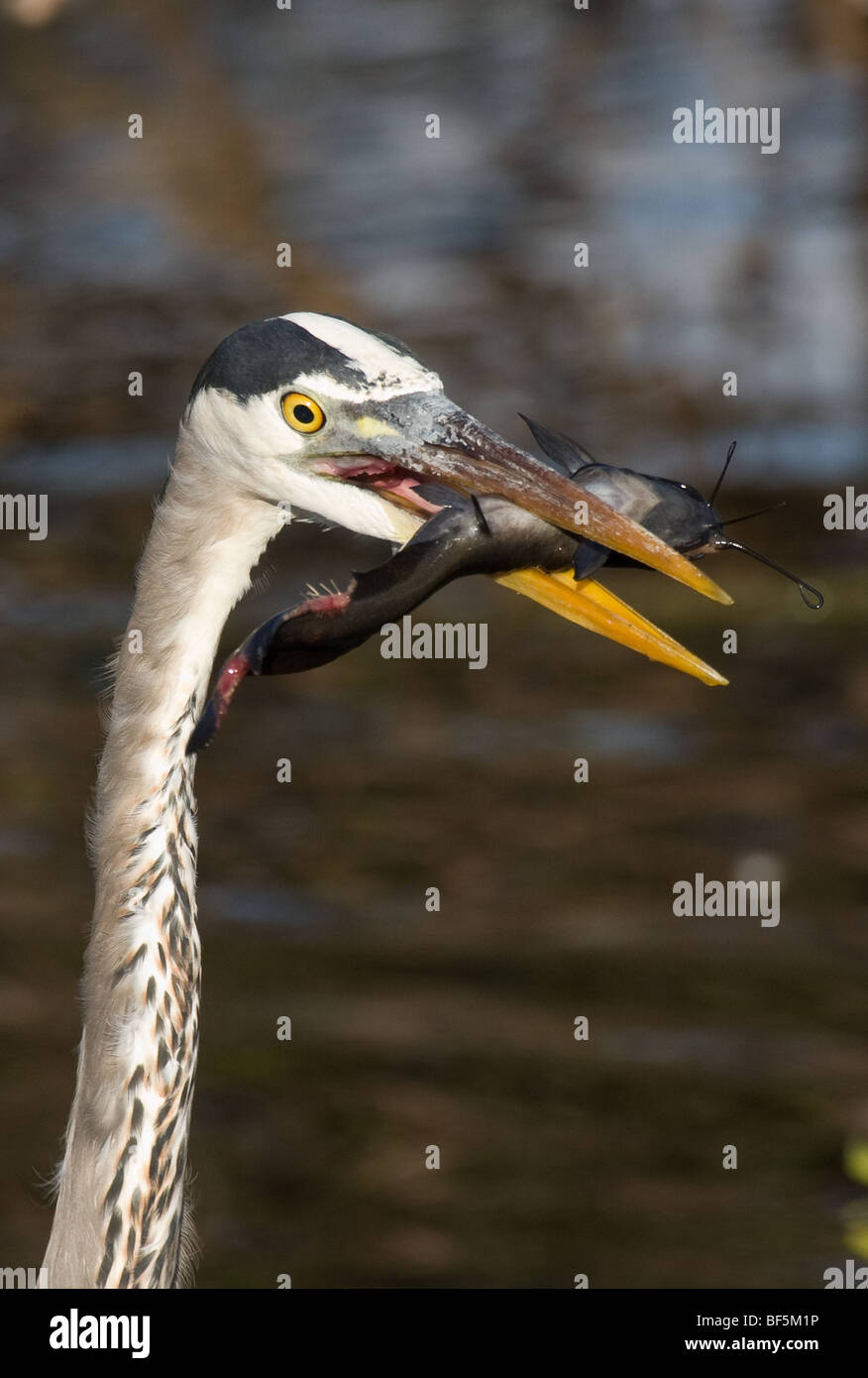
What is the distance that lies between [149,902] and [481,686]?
4701mm

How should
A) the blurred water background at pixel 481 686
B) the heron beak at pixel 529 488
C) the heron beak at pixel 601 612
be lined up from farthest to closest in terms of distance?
the blurred water background at pixel 481 686 → the heron beak at pixel 601 612 → the heron beak at pixel 529 488

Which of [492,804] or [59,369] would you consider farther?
[59,369]

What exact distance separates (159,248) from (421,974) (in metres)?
6.45

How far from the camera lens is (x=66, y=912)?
7070 mm

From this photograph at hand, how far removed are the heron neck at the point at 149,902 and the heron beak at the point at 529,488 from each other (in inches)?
15.5

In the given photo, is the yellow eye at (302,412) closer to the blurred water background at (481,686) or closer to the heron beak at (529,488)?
the heron beak at (529,488)

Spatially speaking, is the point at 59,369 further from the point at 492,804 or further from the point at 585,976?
the point at 585,976

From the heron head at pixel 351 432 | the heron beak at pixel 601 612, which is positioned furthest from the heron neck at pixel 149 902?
the heron beak at pixel 601 612

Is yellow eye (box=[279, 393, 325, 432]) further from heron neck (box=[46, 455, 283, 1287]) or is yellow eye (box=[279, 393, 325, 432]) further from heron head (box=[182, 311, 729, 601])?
heron neck (box=[46, 455, 283, 1287])

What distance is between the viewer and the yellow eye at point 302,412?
12.5 ft

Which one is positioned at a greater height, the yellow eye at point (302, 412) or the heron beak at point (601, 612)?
the yellow eye at point (302, 412)

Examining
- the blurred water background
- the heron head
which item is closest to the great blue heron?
the heron head

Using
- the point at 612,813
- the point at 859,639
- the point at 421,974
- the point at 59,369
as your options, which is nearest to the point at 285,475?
the point at 421,974
